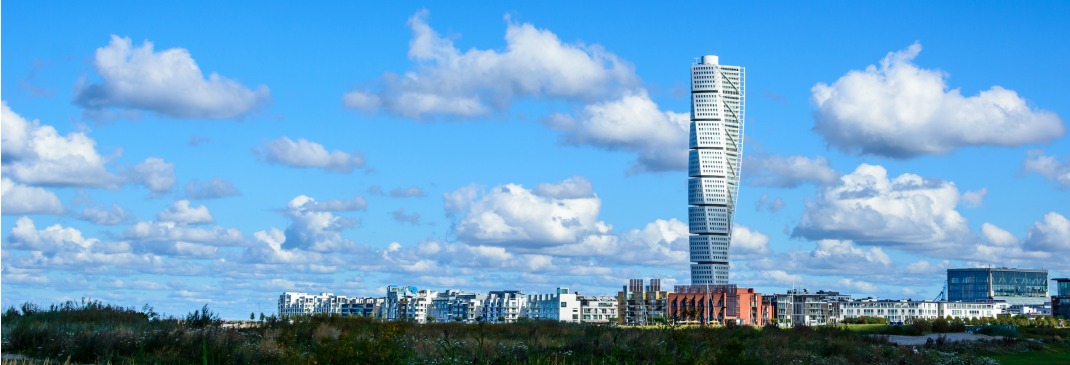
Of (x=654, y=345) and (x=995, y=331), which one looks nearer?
(x=654, y=345)

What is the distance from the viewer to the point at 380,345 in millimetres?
13258

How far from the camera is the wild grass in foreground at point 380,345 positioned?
15.6 m

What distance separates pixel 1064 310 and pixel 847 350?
149m

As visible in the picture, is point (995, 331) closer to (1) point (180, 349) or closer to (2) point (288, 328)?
(2) point (288, 328)

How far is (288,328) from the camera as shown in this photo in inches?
1104

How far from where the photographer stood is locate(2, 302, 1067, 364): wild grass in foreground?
15.6 metres

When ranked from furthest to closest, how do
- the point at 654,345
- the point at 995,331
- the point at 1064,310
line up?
the point at 1064,310
the point at 995,331
the point at 654,345

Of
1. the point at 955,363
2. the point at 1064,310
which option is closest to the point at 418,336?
the point at 955,363

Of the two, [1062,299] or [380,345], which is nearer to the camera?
[380,345]

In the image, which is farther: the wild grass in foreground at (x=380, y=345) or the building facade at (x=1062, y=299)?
the building facade at (x=1062, y=299)

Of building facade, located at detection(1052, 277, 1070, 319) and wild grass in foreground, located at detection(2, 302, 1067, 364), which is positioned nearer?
wild grass in foreground, located at detection(2, 302, 1067, 364)

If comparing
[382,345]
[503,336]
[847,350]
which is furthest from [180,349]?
[847,350]

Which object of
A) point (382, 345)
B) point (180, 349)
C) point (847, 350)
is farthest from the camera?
point (847, 350)

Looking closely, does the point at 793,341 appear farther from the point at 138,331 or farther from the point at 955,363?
the point at 138,331
